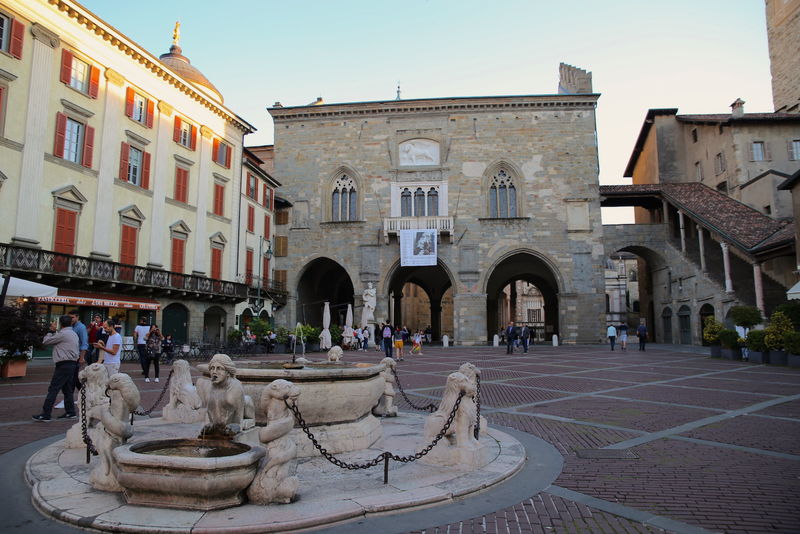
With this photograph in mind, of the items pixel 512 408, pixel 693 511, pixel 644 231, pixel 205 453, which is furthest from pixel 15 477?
pixel 644 231

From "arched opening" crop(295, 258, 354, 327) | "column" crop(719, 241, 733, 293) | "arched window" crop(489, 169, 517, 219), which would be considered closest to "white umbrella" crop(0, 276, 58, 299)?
"arched opening" crop(295, 258, 354, 327)

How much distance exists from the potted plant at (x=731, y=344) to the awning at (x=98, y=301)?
23007 mm

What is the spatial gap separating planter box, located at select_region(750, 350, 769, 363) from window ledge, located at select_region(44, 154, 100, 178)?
82.4 ft

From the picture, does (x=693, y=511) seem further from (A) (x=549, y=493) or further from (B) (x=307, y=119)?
→ (B) (x=307, y=119)

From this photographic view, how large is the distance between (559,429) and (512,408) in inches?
70.5

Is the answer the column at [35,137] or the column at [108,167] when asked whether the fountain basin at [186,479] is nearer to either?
the column at [35,137]

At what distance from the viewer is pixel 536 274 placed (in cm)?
3656

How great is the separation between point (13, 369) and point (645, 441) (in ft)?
45.4

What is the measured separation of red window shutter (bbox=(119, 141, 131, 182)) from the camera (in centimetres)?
2162

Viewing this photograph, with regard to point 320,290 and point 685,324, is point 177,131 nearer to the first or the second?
point 320,290

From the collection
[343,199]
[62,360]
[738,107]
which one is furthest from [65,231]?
[738,107]

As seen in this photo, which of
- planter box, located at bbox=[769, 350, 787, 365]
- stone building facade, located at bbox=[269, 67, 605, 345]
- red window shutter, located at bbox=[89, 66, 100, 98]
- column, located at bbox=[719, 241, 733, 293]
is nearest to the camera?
planter box, located at bbox=[769, 350, 787, 365]

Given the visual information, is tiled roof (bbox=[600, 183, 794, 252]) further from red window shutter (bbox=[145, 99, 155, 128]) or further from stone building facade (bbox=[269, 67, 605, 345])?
red window shutter (bbox=[145, 99, 155, 128])

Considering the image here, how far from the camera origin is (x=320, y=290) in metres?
37.2
